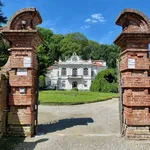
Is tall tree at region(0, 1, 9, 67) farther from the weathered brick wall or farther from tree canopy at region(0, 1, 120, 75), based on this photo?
tree canopy at region(0, 1, 120, 75)

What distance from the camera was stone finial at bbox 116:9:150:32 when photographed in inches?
267

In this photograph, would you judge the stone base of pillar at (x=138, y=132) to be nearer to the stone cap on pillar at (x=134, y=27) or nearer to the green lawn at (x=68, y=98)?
the stone cap on pillar at (x=134, y=27)

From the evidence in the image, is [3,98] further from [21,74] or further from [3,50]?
[3,50]

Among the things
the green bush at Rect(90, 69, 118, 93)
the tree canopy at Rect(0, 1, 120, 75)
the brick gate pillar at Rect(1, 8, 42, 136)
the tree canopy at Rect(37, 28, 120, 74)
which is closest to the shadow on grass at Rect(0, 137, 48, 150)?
the brick gate pillar at Rect(1, 8, 42, 136)

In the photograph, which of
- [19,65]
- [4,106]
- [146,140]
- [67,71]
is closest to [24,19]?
[19,65]

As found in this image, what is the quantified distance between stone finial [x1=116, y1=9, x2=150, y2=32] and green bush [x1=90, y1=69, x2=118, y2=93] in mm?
30836

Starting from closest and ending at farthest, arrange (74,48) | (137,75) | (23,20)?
(137,75), (23,20), (74,48)

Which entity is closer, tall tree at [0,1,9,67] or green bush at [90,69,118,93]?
tall tree at [0,1,9,67]

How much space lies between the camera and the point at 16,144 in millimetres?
6027

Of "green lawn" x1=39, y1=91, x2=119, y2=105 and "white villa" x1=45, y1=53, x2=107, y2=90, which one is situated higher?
"white villa" x1=45, y1=53, x2=107, y2=90

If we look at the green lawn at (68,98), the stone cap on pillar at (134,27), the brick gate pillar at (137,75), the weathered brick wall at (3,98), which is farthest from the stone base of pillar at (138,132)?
the green lawn at (68,98)

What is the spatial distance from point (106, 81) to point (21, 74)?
108ft

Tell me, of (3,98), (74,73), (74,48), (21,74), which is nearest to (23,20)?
(21,74)

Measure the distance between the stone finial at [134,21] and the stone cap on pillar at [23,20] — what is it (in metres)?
2.69
